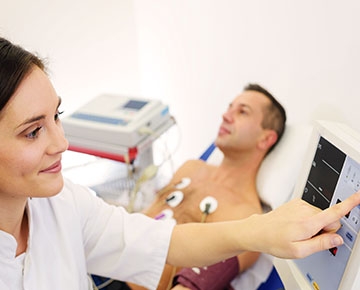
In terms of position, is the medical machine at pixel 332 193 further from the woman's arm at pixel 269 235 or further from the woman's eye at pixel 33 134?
the woman's eye at pixel 33 134

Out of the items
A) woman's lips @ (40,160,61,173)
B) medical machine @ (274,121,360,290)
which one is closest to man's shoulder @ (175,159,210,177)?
medical machine @ (274,121,360,290)

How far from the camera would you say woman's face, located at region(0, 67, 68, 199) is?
0.79 m

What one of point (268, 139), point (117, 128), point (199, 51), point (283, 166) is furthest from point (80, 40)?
point (283, 166)

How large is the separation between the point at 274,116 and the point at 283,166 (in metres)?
0.24

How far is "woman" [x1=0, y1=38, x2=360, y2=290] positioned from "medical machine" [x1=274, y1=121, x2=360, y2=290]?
4 centimetres

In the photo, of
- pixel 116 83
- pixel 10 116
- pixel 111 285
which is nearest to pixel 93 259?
pixel 111 285

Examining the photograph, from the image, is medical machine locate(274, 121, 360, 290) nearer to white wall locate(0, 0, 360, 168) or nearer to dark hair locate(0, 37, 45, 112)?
white wall locate(0, 0, 360, 168)

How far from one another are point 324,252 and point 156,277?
0.46m

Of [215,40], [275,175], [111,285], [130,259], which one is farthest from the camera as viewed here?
[215,40]

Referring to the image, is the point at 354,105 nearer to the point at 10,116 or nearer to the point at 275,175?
the point at 275,175

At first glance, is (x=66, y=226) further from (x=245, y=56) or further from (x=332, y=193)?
(x=245, y=56)

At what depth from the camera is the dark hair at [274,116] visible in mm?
1737

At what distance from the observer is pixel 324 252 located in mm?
854

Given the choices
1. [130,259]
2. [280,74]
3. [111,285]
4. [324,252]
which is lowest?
[111,285]
